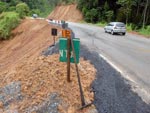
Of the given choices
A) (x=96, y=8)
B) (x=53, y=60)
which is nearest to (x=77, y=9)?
(x=96, y=8)

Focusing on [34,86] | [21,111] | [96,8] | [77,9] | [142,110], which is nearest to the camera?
[142,110]

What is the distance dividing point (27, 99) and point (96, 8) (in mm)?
56546

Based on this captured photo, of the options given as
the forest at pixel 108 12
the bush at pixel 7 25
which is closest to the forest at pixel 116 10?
the forest at pixel 108 12

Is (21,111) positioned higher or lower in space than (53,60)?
lower

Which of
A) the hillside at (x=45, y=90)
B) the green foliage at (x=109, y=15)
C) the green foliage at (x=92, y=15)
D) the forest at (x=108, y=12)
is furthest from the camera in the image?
the green foliage at (x=92, y=15)

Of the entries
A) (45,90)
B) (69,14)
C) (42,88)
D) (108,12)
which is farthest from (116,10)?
(45,90)

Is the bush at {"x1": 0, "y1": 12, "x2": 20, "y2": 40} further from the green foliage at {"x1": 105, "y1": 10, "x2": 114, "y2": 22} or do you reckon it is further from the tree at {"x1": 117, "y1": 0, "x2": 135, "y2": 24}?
the green foliage at {"x1": 105, "y1": 10, "x2": 114, "y2": 22}

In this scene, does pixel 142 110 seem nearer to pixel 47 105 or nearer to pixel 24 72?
pixel 47 105

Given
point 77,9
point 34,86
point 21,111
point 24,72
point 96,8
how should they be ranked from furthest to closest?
point 77,9
point 96,8
point 24,72
point 34,86
point 21,111

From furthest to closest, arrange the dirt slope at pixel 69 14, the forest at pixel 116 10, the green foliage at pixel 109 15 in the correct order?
1. the dirt slope at pixel 69 14
2. the green foliage at pixel 109 15
3. the forest at pixel 116 10

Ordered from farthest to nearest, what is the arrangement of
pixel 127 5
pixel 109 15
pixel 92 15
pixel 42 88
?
pixel 92 15, pixel 109 15, pixel 127 5, pixel 42 88

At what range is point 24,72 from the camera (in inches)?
400

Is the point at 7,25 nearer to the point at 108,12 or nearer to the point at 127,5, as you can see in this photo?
the point at 127,5

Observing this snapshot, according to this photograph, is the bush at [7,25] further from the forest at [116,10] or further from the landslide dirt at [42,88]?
the landslide dirt at [42,88]
